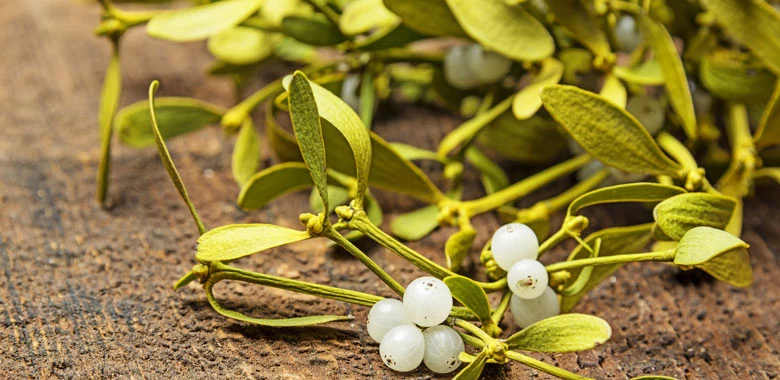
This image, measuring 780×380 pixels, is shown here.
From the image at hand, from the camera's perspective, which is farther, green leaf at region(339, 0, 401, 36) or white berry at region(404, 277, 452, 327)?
green leaf at region(339, 0, 401, 36)

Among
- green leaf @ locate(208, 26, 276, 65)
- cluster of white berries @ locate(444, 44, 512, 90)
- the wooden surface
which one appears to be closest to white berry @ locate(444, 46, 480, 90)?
cluster of white berries @ locate(444, 44, 512, 90)

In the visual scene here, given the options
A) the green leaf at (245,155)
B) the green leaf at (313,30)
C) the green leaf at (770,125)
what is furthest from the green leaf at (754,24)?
the green leaf at (245,155)

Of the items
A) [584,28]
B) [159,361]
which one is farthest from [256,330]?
[584,28]

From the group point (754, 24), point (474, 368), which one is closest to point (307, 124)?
point (474, 368)

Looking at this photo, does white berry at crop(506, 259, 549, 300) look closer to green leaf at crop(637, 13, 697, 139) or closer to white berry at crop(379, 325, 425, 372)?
white berry at crop(379, 325, 425, 372)

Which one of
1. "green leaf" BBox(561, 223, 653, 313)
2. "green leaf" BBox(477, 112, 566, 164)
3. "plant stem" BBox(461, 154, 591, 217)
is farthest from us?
"green leaf" BBox(477, 112, 566, 164)

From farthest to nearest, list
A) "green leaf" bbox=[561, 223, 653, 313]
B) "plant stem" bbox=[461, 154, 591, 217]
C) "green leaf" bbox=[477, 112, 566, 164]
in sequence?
"green leaf" bbox=[477, 112, 566, 164] < "plant stem" bbox=[461, 154, 591, 217] < "green leaf" bbox=[561, 223, 653, 313]

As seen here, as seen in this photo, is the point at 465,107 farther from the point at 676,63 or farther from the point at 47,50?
the point at 47,50

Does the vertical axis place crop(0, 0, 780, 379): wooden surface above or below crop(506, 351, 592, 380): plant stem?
below

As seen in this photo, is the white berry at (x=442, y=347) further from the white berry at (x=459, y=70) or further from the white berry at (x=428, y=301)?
the white berry at (x=459, y=70)
